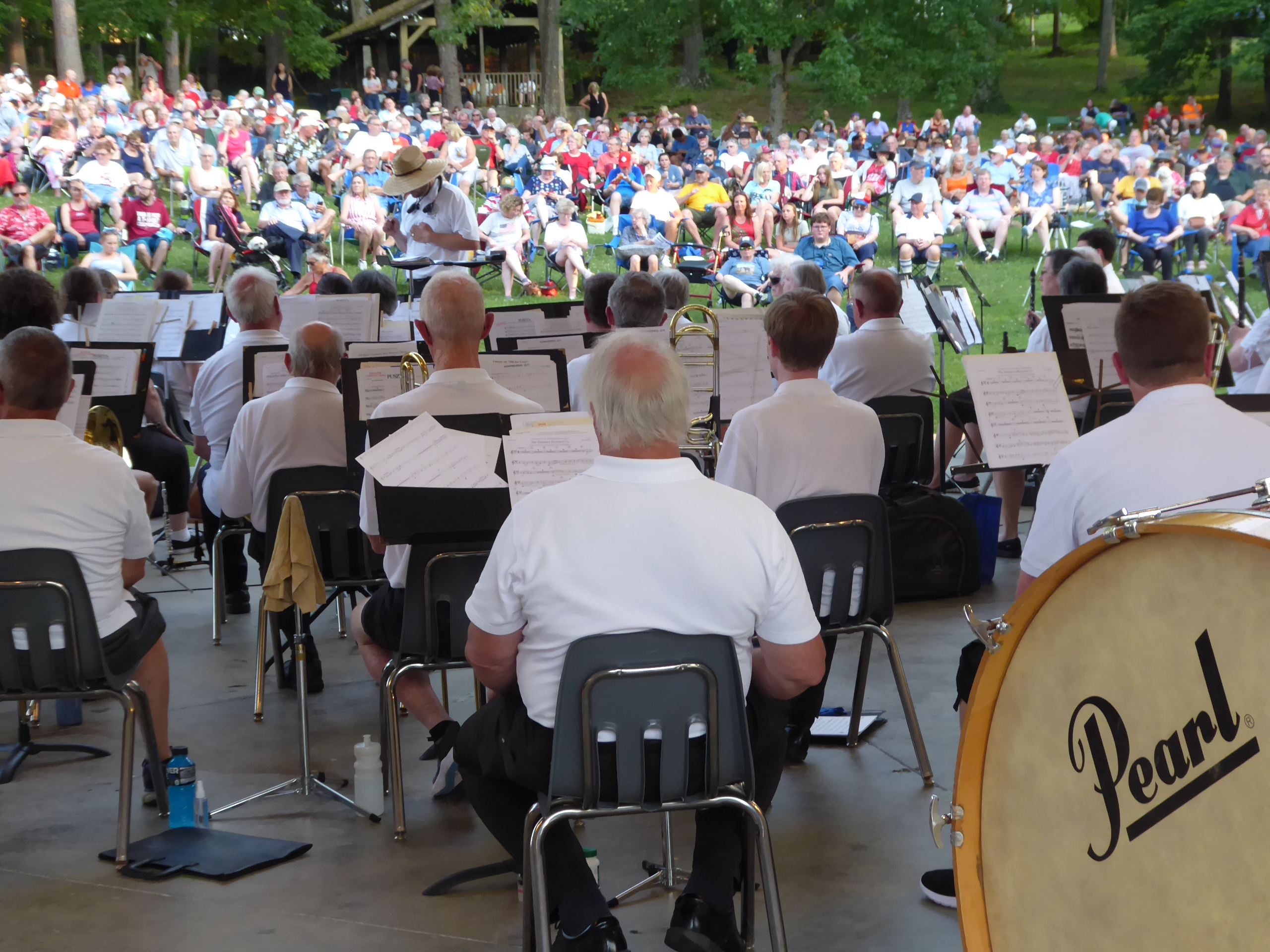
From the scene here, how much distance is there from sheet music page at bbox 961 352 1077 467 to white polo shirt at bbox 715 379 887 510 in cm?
42

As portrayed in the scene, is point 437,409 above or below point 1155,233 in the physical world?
below

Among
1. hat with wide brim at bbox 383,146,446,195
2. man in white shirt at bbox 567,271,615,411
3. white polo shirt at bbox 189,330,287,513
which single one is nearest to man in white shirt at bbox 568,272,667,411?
man in white shirt at bbox 567,271,615,411

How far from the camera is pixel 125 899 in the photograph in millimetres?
3332

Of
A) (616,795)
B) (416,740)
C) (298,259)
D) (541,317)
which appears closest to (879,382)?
(541,317)

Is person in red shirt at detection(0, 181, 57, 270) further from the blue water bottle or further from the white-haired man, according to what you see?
the blue water bottle

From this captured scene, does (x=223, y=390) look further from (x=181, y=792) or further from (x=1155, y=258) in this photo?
(x=1155, y=258)

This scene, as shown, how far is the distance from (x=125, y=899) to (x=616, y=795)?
1539mm

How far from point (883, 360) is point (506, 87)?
2899 cm

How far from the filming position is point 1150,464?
8.75 feet

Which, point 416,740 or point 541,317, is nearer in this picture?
point 416,740

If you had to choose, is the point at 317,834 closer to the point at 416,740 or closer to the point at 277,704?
the point at 416,740

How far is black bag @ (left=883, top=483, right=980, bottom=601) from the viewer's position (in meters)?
5.67

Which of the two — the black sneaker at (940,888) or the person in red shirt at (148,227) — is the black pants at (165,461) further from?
the person in red shirt at (148,227)

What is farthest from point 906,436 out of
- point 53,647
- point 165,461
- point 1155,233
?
point 1155,233
